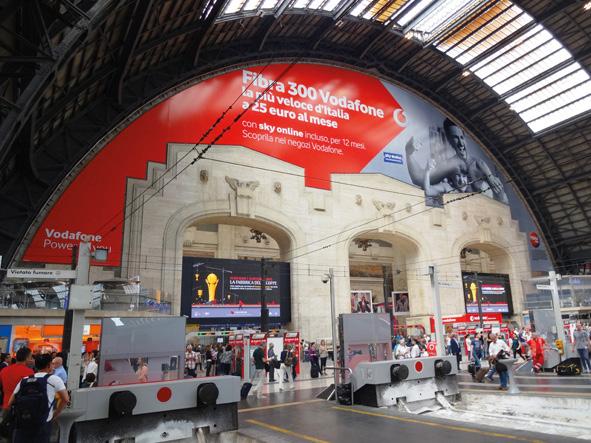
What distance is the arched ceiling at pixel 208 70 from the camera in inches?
428

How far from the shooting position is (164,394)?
6883mm

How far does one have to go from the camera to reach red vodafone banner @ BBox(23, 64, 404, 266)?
69.0 ft

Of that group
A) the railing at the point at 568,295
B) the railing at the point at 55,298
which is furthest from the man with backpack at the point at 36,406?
the railing at the point at 568,295

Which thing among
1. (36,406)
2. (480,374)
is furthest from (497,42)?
(36,406)

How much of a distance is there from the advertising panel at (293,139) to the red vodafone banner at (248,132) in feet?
0.17

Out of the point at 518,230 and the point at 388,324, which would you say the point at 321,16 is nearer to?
the point at 388,324

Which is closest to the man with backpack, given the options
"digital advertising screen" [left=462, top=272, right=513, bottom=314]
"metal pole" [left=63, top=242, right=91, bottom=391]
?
"metal pole" [left=63, top=242, right=91, bottom=391]

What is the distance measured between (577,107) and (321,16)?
2070 centimetres

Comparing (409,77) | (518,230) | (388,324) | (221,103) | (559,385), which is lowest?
(559,385)

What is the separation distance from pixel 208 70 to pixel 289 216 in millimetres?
9764

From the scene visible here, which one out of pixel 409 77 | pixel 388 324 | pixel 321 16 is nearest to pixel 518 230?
pixel 409 77

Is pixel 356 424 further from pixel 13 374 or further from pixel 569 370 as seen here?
pixel 569 370

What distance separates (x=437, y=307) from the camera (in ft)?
49.8

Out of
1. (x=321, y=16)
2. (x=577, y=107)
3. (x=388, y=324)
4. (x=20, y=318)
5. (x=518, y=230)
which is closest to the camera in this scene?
(x=388, y=324)
